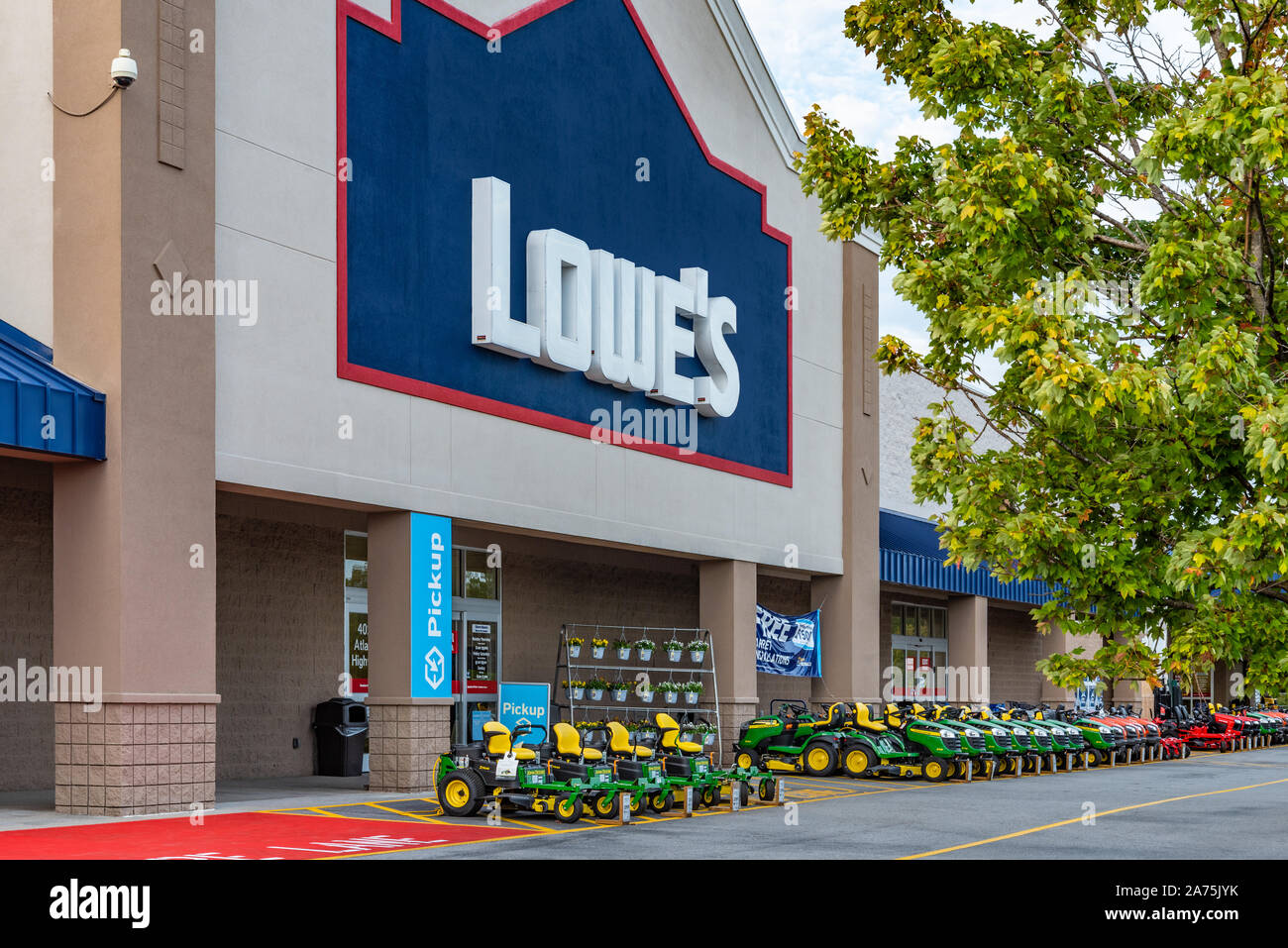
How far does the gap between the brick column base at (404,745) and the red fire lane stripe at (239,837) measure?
10.1 feet

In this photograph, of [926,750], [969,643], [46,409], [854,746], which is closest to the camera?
[46,409]

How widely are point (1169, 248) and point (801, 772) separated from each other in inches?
621

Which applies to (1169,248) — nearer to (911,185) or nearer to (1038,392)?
(1038,392)

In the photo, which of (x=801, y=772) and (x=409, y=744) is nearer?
(x=409, y=744)

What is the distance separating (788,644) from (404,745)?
10925mm

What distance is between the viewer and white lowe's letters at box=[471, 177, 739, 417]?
21516mm

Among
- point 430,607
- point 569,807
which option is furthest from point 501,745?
point 430,607

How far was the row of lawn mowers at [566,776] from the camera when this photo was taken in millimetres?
16688

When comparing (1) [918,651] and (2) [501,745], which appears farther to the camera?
(1) [918,651]

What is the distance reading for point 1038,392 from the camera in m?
11.1

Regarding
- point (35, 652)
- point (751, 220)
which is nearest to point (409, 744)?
point (35, 652)

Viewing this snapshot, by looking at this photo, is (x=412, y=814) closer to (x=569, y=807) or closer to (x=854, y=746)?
(x=569, y=807)

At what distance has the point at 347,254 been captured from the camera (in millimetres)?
19344

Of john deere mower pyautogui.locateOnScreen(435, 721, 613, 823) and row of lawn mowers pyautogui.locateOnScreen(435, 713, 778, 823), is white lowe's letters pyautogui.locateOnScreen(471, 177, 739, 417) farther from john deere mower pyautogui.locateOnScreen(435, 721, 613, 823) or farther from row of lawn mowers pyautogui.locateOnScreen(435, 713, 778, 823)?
john deere mower pyautogui.locateOnScreen(435, 721, 613, 823)
